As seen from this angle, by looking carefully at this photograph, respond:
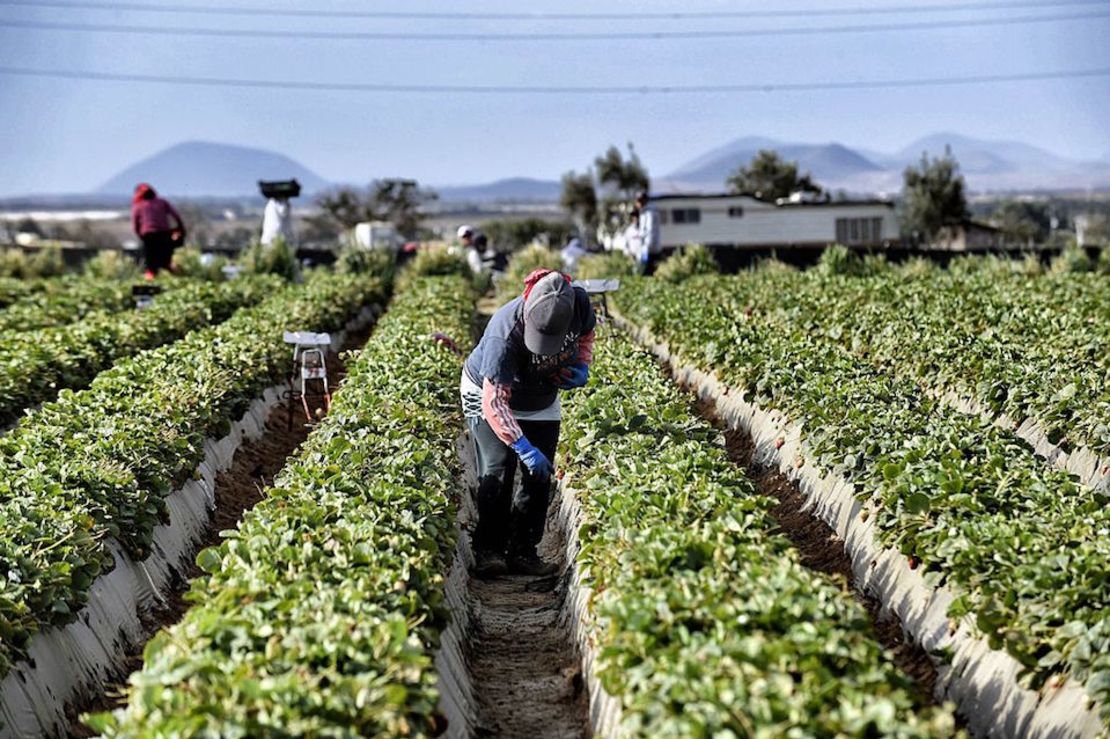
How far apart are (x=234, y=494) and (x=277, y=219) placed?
1913cm

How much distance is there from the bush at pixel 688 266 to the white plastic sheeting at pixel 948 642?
43.6 feet

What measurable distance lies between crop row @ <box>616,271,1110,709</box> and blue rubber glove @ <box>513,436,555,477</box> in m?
1.75

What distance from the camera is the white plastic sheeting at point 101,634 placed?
5828mm

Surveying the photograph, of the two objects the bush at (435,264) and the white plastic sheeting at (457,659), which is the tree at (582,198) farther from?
the white plastic sheeting at (457,659)

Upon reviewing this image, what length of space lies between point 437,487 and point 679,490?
1403 mm

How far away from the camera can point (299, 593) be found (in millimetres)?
5227

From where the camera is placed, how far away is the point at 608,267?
79.1 ft

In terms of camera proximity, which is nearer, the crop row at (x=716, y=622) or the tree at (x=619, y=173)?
the crop row at (x=716, y=622)

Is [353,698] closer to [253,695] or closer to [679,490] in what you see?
[253,695]

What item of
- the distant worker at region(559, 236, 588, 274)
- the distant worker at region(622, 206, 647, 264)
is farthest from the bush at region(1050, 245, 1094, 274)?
the distant worker at region(559, 236, 588, 274)

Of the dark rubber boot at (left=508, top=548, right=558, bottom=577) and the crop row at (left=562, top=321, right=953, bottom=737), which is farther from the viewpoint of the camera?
the dark rubber boot at (left=508, top=548, right=558, bottom=577)

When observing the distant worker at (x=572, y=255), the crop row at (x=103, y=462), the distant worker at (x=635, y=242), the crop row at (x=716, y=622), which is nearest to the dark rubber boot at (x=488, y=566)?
the crop row at (x=716, y=622)

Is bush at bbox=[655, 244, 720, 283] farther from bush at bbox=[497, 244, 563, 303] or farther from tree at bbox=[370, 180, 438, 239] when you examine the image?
tree at bbox=[370, 180, 438, 239]

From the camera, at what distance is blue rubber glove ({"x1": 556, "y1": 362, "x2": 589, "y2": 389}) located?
787 centimetres
